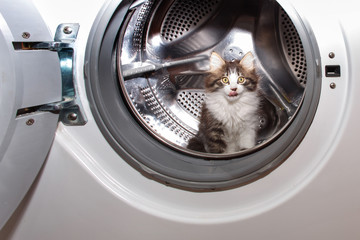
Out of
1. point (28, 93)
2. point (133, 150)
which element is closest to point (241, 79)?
point (133, 150)

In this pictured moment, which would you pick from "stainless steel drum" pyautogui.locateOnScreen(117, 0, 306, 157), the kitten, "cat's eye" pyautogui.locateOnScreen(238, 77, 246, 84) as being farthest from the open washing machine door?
"cat's eye" pyautogui.locateOnScreen(238, 77, 246, 84)

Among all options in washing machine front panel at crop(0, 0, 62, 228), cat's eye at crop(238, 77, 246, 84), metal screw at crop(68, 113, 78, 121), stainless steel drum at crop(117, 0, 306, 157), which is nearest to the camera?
washing machine front panel at crop(0, 0, 62, 228)

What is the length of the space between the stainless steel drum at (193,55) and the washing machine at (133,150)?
2 cm

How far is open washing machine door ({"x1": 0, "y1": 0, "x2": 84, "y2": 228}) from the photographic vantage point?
712 millimetres

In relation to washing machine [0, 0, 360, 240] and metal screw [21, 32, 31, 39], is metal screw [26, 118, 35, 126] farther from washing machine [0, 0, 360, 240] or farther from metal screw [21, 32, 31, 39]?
metal screw [21, 32, 31, 39]

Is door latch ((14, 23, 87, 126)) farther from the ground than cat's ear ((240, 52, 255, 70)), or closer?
closer

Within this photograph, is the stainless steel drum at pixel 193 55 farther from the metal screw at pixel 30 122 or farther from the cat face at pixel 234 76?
the metal screw at pixel 30 122

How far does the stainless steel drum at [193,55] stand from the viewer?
42.8 inches

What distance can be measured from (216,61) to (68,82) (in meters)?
0.58

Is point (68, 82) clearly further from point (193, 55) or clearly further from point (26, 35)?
point (193, 55)

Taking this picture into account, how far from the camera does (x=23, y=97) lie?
29.0 inches

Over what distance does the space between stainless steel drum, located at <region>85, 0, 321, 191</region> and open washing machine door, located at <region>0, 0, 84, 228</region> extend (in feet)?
0.23

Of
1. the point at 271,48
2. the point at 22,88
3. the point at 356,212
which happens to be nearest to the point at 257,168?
the point at 356,212

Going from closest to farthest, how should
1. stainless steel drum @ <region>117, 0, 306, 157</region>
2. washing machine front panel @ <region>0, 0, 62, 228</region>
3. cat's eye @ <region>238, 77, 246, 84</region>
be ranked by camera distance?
washing machine front panel @ <region>0, 0, 62, 228</region> < stainless steel drum @ <region>117, 0, 306, 157</region> < cat's eye @ <region>238, 77, 246, 84</region>
